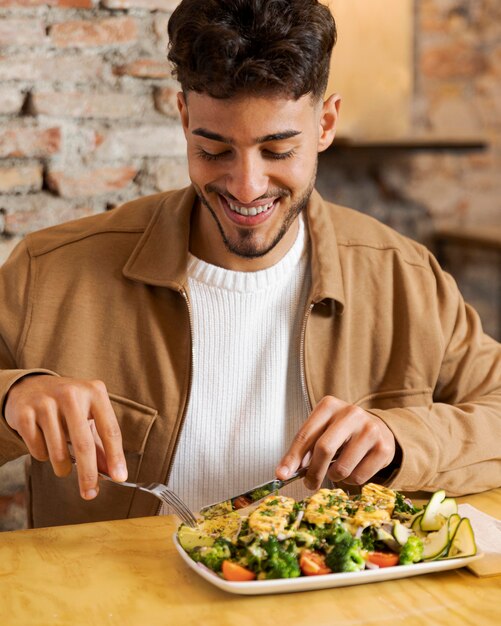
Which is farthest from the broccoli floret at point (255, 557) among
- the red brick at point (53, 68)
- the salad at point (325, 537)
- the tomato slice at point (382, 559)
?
the red brick at point (53, 68)

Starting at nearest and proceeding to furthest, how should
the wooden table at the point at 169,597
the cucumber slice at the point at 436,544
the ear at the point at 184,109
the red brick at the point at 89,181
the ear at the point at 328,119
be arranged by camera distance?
the wooden table at the point at 169,597 < the cucumber slice at the point at 436,544 < the ear at the point at 184,109 < the ear at the point at 328,119 < the red brick at the point at 89,181

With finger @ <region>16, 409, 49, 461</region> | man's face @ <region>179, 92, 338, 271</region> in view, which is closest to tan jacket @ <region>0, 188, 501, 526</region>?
man's face @ <region>179, 92, 338, 271</region>

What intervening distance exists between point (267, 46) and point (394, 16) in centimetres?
242

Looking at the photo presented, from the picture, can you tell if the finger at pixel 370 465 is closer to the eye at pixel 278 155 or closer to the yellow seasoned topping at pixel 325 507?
the yellow seasoned topping at pixel 325 507

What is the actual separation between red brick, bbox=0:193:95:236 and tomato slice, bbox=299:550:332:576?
1.16 m

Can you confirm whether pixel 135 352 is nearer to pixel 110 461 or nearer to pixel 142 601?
pixel 110 461

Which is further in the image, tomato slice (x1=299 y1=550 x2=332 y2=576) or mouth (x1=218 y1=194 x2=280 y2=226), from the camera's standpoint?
mouth (x1=218 y1=194 x2=280 y2=226)

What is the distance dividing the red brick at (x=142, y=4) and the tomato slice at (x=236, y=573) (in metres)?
1.33

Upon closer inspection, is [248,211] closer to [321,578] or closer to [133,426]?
[133,426]

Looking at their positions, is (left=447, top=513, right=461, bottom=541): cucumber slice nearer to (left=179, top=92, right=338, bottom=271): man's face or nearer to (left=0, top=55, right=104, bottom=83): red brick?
(left=179, top=92, right=338, bottom=271): man's face

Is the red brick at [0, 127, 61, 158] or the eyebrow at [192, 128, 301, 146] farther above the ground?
the eyebrow at [192, 128, 301, 146]

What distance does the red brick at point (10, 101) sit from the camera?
1.85 meters

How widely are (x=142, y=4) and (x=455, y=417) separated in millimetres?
1115

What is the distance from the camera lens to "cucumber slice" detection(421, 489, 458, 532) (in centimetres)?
111
